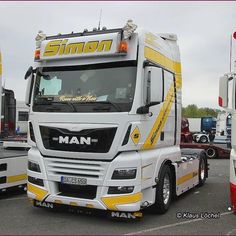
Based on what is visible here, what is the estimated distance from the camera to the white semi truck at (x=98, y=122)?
6.05 m

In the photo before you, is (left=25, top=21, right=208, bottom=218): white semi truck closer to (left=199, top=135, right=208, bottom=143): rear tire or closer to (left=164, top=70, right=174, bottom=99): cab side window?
(left=164, top=70, right=174, bottom=99): cab side window

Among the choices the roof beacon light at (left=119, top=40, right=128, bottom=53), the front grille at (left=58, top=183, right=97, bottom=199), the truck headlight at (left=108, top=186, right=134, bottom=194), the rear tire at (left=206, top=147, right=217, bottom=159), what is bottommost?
the rear tire at (left=206, top=147, right=217, bottom=159)

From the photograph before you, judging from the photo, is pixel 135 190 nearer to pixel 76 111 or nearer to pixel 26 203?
pixel 76 111

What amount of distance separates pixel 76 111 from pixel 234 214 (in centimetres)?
355

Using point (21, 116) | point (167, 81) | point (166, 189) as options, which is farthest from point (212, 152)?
point (167, 81)

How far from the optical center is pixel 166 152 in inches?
287

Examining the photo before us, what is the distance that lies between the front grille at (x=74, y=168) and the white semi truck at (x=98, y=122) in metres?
0.02

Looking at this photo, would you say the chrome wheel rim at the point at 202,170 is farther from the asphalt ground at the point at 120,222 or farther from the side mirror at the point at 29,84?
the side mirror at the point at 29,84

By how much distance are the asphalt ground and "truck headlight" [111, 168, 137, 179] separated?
0.84 m

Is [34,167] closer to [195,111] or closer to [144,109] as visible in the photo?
[144,109]

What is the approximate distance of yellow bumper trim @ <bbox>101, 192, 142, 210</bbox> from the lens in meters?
5.97

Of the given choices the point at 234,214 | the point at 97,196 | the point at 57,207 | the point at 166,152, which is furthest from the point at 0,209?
the point at 234,214

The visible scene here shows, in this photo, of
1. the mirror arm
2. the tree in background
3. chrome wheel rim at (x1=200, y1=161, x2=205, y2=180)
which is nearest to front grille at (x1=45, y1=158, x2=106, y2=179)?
the mirror arm

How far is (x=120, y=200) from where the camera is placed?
599cm
